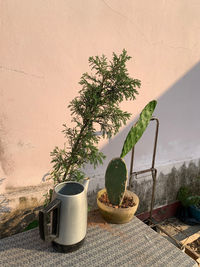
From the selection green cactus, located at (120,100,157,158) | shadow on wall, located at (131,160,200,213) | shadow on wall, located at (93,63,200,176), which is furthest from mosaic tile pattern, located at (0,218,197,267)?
shadow on wall, located at (131,160,200,213)

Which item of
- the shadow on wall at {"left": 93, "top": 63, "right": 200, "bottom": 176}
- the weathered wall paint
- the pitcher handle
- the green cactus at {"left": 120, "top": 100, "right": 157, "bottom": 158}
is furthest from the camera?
the shadow on wall at {"left": 93, "top": 63, "right": 200, "bottom": 176}

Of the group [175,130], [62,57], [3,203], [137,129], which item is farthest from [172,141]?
[3,203]

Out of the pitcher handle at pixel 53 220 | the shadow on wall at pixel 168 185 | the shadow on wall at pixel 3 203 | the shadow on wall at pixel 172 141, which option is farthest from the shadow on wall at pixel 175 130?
the pitcher handle at pixel 53 220

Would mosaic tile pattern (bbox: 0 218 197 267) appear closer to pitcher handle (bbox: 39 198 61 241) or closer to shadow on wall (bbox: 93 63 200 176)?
pitcher handle (bbox: 39 198 61 241)

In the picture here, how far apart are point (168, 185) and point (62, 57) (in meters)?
1.51

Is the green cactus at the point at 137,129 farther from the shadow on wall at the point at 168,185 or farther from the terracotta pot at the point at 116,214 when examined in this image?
the shadow on wall at the point at 168,185

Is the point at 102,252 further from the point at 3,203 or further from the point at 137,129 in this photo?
the point at 3,203

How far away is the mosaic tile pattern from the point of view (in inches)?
29.2

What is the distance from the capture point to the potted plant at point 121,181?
3.05ft

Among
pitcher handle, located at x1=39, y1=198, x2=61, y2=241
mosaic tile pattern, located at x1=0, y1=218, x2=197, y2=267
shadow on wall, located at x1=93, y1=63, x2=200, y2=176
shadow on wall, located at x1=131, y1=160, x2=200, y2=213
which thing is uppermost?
shadow on wall, located at x1=93, y1=63, x2=200, y2=176

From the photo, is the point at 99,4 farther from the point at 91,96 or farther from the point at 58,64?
the point at 91,96

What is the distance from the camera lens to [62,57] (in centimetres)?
121

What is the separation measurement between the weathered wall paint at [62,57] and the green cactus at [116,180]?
0.47 m

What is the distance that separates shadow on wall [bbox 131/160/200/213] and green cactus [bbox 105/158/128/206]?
29.6 inches
